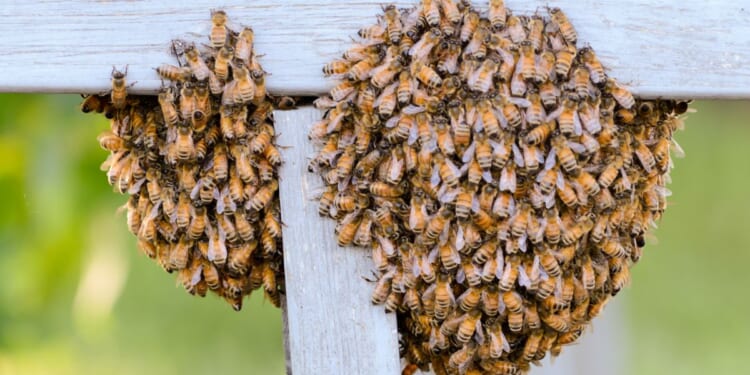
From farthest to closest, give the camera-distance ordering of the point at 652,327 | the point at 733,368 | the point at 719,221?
the point at 719,221
the point at 652,327
the point at 733,368

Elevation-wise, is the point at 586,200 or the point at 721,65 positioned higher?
the point at 721,65

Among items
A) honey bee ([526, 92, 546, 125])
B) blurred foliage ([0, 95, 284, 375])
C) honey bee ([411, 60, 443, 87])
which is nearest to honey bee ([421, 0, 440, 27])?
honey bee ([411, 60, 443, 87])

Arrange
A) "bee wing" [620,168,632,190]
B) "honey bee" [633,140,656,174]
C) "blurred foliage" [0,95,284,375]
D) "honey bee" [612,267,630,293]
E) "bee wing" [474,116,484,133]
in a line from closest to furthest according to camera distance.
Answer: "bee wing" [474,116,484,133] → "bee wing" [620,168,632,190] → "honey bee" [633,140,656,174] → "honey bee" [612,267,630,293] → "blurred foliage" [0,95,284,375]

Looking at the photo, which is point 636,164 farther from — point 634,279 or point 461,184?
point 634,279

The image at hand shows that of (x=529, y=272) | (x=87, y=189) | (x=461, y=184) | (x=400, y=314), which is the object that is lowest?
(x=87, y=189)

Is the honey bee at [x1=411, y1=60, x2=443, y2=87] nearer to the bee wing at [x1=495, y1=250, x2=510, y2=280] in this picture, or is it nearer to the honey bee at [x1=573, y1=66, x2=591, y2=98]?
the honey bee at [x1=573, y1=66, x2=591, y2=98]

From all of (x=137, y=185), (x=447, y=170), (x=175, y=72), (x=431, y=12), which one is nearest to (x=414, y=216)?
(x=447, y=170)

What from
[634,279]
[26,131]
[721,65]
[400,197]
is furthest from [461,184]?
[634,279]
